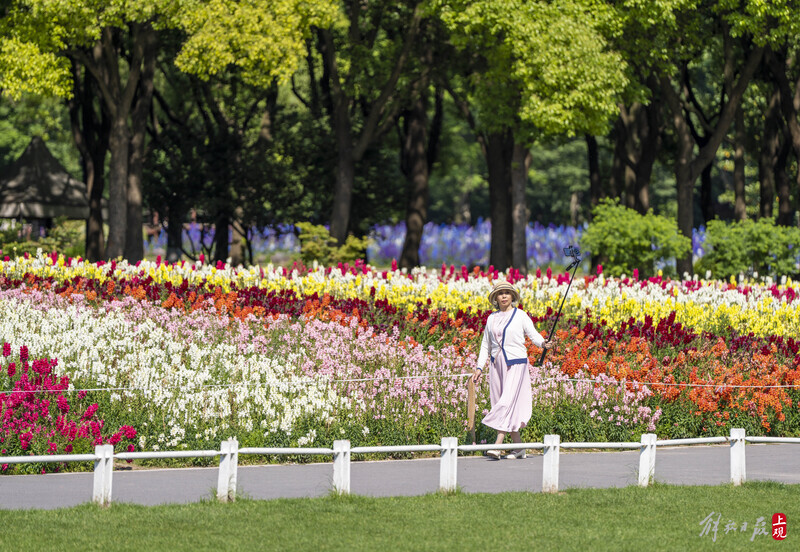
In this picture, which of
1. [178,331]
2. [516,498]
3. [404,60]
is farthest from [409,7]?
[516,498]

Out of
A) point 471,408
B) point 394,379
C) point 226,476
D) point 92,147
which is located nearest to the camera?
point 226,476

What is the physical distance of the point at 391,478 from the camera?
10562 mm

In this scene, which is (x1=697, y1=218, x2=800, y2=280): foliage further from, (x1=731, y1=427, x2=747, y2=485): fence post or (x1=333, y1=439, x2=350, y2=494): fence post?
(x1=333, y1=439, x2=350, y2=494): fence post

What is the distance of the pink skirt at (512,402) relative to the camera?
468 inches

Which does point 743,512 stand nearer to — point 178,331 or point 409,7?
point 178,331

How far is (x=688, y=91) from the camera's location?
34.9 meters

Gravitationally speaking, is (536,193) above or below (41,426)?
above

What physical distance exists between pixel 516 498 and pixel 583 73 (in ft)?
58.8

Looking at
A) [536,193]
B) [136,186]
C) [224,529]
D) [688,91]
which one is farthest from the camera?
[536,193]

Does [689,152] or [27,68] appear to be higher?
[27,68]

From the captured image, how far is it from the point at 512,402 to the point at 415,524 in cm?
348

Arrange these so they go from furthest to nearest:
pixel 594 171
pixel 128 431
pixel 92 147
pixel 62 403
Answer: pixel 594 171
pixel 92 147
pixel 62 403
pixel 128 431

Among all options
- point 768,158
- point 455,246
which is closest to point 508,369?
point 768,158

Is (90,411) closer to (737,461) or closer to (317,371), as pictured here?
(317,371)
